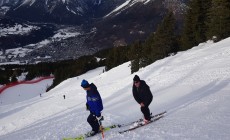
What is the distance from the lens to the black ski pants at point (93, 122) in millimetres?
13516

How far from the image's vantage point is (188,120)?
13906mm

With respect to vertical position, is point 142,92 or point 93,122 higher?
point 142,92

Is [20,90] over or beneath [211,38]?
beneath

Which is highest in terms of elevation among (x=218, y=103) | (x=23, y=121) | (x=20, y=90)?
(x=218, y=103)

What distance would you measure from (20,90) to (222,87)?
9383 cm

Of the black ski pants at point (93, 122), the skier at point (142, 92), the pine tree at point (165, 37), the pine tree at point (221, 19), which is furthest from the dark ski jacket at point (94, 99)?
the pine tree at point (165, 37)

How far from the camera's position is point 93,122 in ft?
44.9

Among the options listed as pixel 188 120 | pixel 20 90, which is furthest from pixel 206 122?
pixel 20 90

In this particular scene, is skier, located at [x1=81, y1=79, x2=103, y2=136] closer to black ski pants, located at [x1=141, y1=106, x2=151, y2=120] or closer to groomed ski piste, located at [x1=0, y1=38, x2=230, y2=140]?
groomed ski piste, located at [x1=0, y1=38, x2=230, y2=140]

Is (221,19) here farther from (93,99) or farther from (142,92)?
(93,99)

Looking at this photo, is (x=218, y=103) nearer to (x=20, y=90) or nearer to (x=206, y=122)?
(x=206, y=122)

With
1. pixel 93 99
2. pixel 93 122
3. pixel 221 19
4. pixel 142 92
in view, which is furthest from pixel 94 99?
pixel 221 19

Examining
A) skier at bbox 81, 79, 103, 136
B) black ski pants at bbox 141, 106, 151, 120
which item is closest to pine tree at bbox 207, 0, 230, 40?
black ski pants at bbox 141, 106, 151, 120

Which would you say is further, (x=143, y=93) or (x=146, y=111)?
(x=146, y=111)
